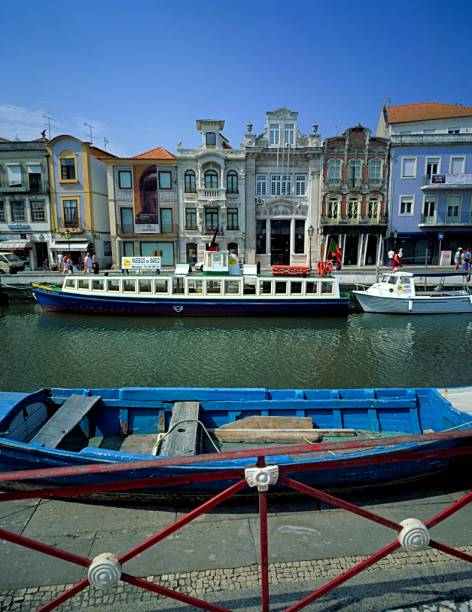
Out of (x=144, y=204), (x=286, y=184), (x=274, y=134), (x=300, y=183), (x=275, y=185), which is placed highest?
(x=274, y=134)

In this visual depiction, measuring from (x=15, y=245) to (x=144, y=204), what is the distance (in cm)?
1302

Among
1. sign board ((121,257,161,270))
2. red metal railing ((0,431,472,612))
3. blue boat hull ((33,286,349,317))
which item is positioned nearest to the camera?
red metal railing ((0,431,472,612))

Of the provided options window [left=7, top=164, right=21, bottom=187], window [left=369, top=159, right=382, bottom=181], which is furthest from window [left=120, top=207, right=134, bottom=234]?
window [left=369, top=159, right=382, bottom=181]

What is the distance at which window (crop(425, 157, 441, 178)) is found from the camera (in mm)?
39812

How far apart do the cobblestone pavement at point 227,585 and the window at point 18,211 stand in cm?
4157

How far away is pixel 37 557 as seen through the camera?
4.97m

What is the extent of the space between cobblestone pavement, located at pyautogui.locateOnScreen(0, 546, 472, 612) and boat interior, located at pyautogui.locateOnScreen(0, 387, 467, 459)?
301 cm

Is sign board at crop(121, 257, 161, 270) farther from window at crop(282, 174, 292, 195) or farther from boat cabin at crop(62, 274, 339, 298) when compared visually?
window at crop(282, 174, 292, 195)

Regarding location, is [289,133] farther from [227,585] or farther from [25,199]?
[227,585]

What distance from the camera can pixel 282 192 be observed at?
39.9m

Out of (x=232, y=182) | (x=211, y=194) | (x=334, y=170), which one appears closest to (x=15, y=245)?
(x=211, y=194)

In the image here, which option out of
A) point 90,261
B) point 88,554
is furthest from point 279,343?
point 90,261

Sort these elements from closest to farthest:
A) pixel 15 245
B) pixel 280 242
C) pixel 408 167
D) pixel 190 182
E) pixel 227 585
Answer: pixel 227 585 < pixel 15 245 < pixel 190 182 < pixel 408 167 < pixel 280 242

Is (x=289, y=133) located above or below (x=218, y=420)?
above
